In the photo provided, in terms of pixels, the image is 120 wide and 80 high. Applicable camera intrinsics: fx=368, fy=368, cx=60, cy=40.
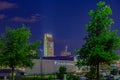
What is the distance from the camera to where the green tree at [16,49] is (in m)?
47.8

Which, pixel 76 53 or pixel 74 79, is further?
pixel 74 79

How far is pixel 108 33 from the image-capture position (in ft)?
121

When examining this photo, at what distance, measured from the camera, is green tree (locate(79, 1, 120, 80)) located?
3578cm

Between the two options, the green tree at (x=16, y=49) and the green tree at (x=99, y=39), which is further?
the green tree at (x=16, y=49)

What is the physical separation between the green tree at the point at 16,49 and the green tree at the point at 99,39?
1281 centimetres

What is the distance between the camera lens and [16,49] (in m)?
48.2

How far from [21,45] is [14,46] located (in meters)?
0.99

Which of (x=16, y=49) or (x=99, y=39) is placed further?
(x=16, y=49)

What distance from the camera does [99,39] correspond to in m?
36.1

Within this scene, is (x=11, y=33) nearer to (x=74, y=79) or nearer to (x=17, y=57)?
(x=17, y=57)

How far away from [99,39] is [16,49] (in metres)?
15.5

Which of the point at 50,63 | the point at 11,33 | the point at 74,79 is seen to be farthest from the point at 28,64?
the point at 50,63

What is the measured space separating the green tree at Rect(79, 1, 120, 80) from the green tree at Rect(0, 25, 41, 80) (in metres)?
12.8

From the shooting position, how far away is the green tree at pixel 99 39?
35781 millimetres
